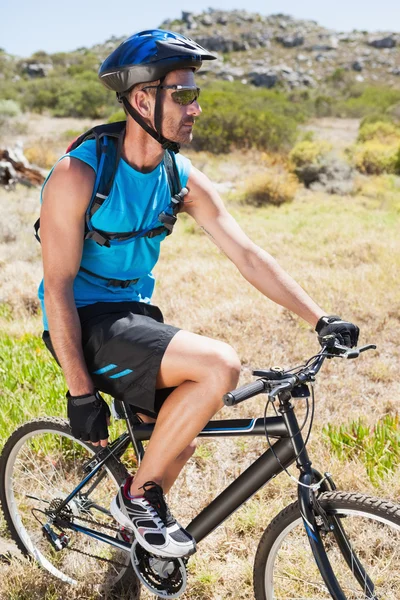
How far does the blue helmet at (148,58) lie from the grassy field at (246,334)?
2261 mm

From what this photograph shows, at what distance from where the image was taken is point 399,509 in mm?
1892

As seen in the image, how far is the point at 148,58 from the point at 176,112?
230mm

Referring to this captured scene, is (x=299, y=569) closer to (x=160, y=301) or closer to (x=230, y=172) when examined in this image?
(x=160, y=301)

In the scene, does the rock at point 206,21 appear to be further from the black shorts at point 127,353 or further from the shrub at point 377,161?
the black shorts at point 127,353

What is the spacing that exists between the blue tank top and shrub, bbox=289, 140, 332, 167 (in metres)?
15.1

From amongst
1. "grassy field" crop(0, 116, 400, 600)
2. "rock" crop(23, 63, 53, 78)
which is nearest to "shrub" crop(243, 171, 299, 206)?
"grassy field" crop(0, 116, 400, 600)

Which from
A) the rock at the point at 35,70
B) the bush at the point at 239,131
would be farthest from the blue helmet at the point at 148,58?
the rock at the point at 35,70

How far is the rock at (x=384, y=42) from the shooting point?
293 ft

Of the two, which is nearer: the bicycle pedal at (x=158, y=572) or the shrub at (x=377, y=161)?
the bicycle pedal at (x=158, y=572)

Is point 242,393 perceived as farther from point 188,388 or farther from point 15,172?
point 15,172

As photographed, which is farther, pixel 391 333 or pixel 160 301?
pixel 160 301

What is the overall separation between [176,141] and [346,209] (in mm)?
10749

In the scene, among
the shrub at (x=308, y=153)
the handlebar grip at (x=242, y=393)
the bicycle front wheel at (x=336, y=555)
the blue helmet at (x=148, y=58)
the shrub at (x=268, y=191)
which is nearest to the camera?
the handlebar grip at (x=242, y=393)

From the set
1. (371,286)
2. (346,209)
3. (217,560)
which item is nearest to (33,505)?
(217,560)
